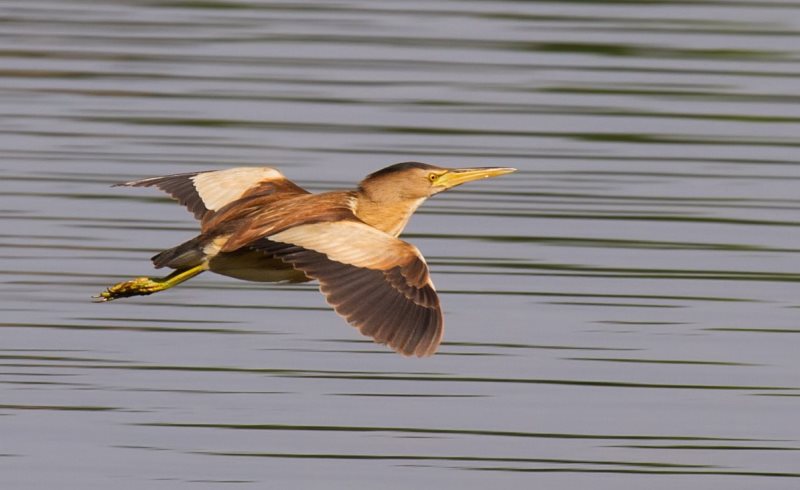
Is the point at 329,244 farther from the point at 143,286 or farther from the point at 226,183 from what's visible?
the point at 226,183

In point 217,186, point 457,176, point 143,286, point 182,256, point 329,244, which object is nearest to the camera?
point 329,244

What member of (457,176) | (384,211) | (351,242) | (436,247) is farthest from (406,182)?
(436,247)

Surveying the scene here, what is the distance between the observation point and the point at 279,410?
911cm

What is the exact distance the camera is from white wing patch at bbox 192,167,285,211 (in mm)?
9398

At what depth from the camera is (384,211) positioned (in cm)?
917

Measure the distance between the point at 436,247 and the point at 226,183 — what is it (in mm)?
2454

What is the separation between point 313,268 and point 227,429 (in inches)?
41.7

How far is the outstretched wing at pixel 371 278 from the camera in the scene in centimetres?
787

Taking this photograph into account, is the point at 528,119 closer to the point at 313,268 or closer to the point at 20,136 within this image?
the point at 20,136

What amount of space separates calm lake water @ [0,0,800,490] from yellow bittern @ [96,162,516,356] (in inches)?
27.3

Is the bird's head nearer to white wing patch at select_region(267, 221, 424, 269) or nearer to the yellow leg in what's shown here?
white wing patch at select_region(267, 221, 424, 269)

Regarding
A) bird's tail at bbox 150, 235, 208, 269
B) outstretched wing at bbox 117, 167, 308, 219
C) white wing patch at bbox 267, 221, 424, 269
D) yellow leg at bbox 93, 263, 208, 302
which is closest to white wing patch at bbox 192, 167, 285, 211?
outstretched wing at bbox 117, 167, 308, 219

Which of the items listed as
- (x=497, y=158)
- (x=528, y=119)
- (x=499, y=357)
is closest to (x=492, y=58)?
(x=528, y=119)

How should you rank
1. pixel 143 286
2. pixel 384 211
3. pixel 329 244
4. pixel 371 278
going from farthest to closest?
pixel 384 211 → pixel 143 286 → pixel 329 244 → pixel 371 278
